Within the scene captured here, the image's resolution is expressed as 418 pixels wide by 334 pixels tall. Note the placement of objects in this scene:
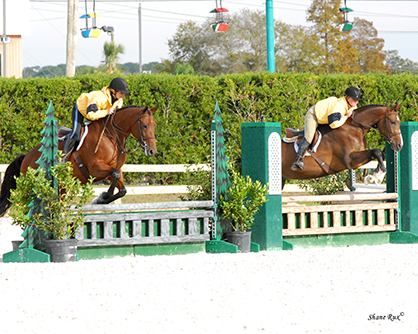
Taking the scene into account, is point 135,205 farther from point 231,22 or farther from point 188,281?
point 231,22

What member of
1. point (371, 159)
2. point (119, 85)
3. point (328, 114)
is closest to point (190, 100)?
point (328, 114)

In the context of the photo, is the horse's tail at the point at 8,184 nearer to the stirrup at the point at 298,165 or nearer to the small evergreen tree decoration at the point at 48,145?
the small evergreen tree decoration at the point at 48,145

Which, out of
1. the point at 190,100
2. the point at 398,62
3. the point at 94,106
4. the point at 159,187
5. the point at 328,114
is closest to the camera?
the point at 94,106

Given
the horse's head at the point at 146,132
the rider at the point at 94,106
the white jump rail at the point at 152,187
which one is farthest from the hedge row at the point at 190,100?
the horse's head at the point at 146,132

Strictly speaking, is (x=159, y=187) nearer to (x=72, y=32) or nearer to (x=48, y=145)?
(x=48, y=145)

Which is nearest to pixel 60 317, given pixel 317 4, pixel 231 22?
pixel 317 4

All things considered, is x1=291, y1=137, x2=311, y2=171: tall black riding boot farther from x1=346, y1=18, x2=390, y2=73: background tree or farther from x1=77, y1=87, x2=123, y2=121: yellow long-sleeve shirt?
x1=346, y1=18, x2=390, y2=73: background tree

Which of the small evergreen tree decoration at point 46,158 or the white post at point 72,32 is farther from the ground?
the white post at point 72,32

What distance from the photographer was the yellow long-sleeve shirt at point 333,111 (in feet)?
23.3

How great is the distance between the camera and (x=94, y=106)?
6340 mm

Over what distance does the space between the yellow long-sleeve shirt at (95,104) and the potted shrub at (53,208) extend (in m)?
0.95

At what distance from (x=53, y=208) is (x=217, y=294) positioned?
216cm

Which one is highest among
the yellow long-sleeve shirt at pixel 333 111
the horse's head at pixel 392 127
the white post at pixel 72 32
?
the white post at pixel 72 32

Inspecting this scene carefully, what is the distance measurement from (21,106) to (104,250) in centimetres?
613
